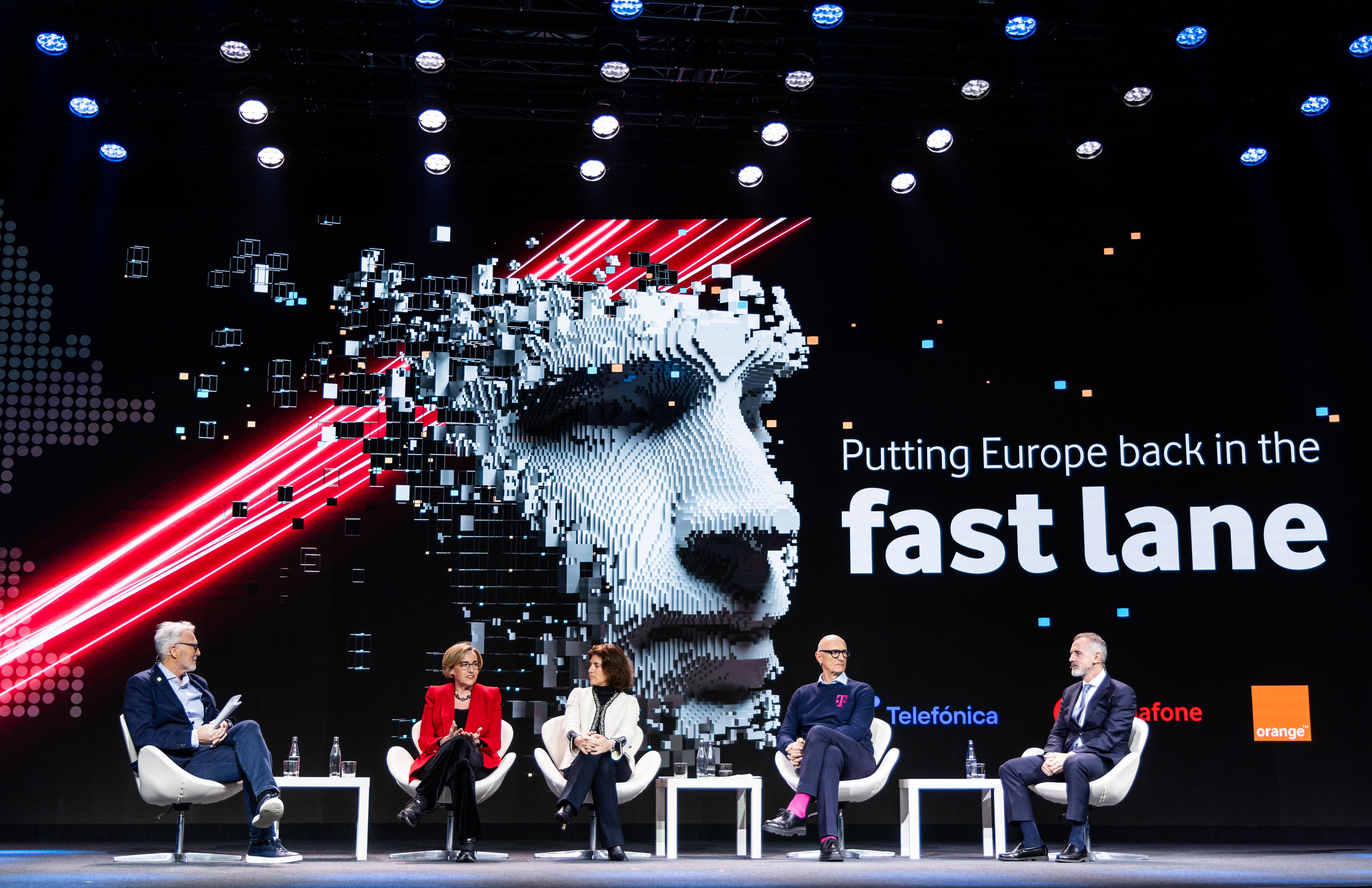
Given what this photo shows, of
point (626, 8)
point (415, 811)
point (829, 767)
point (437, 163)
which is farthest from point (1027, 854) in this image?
point (437, 163)

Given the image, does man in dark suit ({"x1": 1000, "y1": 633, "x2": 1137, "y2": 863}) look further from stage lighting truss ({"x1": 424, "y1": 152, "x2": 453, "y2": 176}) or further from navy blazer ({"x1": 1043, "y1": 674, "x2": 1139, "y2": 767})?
stage lighting truss ({"x1": 424, "y1": 152, "x2": 453, "y2": 176})

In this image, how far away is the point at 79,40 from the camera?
5.34 meters

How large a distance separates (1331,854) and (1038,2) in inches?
145

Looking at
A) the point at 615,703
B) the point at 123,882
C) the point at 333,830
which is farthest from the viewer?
the point at 333,830

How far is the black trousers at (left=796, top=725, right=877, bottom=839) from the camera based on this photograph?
4.92m

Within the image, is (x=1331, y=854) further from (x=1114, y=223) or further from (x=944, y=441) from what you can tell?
(x=1114, y=223)

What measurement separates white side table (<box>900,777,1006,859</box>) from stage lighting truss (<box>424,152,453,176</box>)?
3624 mm

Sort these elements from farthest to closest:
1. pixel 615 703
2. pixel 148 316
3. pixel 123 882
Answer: pixel 148 316, pixel 615 703, pixel 123 882

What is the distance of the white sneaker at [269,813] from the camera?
4.51 m

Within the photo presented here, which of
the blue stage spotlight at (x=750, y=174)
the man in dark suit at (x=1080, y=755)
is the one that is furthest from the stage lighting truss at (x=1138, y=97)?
the man in dark suit at (x=1080, y=755)

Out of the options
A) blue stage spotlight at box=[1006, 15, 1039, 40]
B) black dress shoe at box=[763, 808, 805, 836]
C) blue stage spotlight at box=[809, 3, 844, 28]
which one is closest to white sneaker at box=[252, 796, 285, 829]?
black dress shoe at box=[763, 808, 805, 836]

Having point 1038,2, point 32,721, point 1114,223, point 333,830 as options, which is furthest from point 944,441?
point 32,721

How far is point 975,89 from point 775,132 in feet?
3.01

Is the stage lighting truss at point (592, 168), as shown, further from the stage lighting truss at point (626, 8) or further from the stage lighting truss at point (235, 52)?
the stage lighting truss at point (235, 52)
